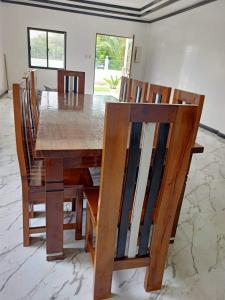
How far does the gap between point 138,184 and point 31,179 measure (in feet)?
2.32

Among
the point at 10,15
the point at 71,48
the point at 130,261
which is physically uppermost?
the point at 10,15

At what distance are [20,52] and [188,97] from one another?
654 centimetres

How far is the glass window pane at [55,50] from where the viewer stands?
261 inches

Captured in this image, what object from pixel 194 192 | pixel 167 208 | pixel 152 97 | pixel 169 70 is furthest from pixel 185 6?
pixel 167 208

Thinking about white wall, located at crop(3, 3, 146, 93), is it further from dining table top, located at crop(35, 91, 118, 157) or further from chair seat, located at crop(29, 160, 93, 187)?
chair seat, located at crop(29, 160, 93, 187)

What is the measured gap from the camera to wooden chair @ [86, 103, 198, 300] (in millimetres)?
775

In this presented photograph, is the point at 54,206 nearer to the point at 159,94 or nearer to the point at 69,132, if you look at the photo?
the point at 69,132

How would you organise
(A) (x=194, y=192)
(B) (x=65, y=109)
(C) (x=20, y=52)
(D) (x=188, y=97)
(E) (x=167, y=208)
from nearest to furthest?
→ (E) (x=167, y=208)
(D) (x=188, y=97)
(B) (x=65, y=109)
(A) (x=194, y=192)
(C) (x=20, y=52)

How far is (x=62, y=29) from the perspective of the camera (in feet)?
21.5

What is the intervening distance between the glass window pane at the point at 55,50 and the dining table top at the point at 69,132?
5.50m

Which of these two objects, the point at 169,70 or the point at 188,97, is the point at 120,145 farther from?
the point at 169,70

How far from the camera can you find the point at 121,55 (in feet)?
32.2

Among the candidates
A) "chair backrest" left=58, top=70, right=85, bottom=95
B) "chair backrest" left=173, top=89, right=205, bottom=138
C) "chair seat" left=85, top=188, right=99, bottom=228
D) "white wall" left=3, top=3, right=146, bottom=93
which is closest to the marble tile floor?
"chair seat" left=85, top=188, right=99, bottom=228

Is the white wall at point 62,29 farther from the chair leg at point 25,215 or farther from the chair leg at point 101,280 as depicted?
the chair leg at point 101,280
